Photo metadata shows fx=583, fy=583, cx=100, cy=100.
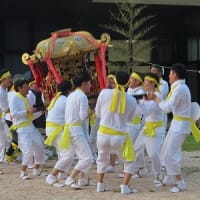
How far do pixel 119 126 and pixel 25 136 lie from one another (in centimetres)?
224

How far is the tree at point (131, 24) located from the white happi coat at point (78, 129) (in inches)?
456

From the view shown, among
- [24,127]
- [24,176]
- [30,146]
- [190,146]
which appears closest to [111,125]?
[30,146]

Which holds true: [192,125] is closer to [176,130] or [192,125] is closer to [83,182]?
[176,130]

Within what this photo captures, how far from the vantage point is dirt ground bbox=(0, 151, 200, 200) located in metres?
8.28

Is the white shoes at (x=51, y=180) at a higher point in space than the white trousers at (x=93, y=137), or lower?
lower

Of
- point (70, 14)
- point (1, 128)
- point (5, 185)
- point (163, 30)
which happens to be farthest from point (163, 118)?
point (163, 30)

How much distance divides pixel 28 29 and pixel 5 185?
537 inches

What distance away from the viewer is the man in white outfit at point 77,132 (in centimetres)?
876

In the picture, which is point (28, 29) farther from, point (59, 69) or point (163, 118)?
point (163, 118)

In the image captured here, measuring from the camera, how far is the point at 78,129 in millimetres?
8914

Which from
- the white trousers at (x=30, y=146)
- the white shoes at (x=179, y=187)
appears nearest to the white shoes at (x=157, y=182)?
the white shoes at (x=179, y=187)

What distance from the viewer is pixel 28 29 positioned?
22.4 meters

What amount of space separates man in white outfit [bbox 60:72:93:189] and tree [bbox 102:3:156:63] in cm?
1149

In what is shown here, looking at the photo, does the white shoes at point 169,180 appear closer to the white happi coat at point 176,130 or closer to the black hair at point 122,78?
the white happi coat at point 176,130
